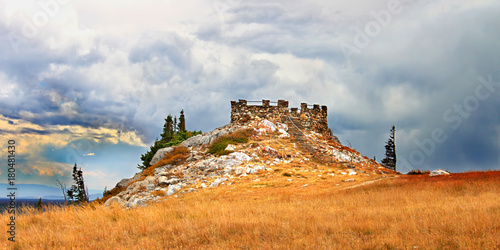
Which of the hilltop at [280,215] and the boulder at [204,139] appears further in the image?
the boulder at [204,139]

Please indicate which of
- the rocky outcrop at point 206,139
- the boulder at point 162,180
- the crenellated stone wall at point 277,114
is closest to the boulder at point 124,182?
the rocky outcrop at point 206,139

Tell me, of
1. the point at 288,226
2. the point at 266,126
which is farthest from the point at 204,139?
the point at 288,226

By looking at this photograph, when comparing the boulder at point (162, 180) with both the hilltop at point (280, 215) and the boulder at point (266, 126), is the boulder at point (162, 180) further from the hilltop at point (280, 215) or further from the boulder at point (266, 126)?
the boulder at point (266, 126)

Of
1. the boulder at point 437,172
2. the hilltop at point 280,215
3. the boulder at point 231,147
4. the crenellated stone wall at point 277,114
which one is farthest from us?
the crenellated stone wall at point 277,114

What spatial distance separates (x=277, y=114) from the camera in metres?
44.6

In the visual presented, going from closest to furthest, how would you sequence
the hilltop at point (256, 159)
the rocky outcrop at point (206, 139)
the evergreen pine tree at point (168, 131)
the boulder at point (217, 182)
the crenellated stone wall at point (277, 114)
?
1. the boulder at point (217, 182)
2. the hilltop at point (256, 159)
3. the rocky outcrop at point (206, 139)
4. the crenellated stone wall at point (277, 114)
5. the evergreen pine tree at point (168, 131)

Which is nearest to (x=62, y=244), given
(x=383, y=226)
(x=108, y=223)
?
(x=108, y=223)

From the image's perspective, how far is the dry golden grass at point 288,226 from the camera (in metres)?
9.00

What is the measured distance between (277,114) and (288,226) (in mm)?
34402

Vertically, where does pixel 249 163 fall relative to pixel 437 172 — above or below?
above

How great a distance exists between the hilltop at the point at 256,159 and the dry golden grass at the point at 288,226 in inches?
295

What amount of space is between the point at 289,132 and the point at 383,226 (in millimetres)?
31806

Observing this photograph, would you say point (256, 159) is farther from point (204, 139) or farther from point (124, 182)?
point (124, 182)

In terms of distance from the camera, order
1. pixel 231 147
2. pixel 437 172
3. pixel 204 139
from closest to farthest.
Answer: pixel 437 172 → pixel 231 147 → pixel 204 139
